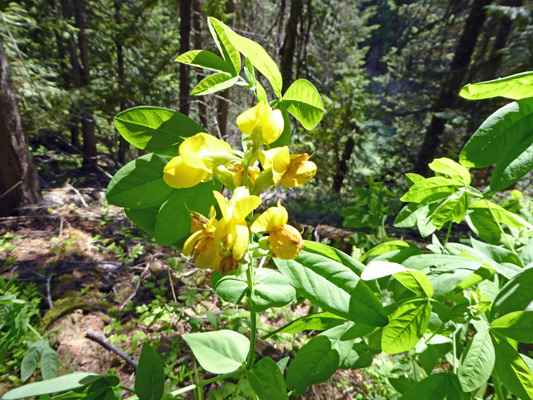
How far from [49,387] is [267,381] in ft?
1.64

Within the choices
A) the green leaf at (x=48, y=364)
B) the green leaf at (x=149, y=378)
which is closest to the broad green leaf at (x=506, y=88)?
the green leaf at (x=149, y=378)

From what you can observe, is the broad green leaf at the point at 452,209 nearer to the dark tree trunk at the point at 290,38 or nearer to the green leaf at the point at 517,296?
the green leaf at the point at 517,296

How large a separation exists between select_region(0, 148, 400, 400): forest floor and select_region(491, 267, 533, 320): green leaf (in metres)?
1.19

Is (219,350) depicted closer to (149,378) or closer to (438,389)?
(149,378)

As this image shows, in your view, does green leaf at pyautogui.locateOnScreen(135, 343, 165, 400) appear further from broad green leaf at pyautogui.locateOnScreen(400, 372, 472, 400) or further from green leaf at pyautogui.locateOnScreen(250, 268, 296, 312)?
broad green leaf at pyautogui.locateOnScreen(400, 372, 472, 400)

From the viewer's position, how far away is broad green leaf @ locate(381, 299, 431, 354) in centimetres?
70

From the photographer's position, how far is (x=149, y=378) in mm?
727

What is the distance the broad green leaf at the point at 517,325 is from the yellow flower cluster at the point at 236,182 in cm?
55

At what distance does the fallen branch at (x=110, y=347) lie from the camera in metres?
1.74

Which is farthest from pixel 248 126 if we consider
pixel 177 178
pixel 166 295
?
pixel 166 295

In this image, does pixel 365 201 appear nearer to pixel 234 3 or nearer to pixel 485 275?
pixel 485 275

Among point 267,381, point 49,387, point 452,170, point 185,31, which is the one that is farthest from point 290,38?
point 49,387

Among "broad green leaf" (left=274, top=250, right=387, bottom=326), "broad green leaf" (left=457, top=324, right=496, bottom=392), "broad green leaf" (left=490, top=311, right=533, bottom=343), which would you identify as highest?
"broad green leaf" (left=274, top=250, right=387, bottom=326)

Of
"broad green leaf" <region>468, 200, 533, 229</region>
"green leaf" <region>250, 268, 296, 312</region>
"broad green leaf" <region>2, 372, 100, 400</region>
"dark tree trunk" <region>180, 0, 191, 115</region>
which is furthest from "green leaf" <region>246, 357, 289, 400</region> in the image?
"dark tree trunk" <region>180, 0, 191, 115</region>
